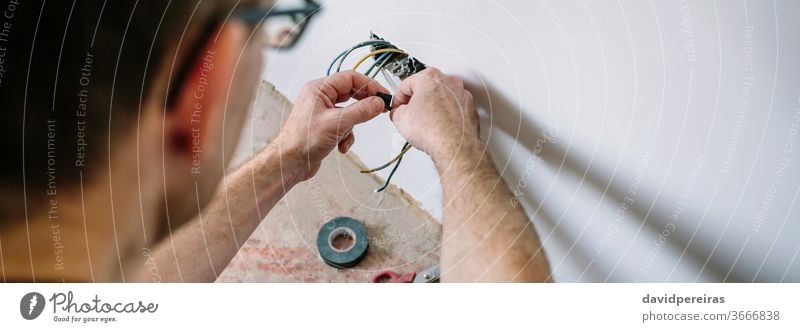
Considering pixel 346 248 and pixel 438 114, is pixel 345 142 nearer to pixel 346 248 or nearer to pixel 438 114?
pixel 438 114

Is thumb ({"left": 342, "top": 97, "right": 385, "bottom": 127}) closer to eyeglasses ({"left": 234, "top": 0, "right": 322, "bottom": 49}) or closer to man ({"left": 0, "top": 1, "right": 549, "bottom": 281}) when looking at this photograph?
man ({"left": 0, "top": 1, "right": 549, "bottom": 281})

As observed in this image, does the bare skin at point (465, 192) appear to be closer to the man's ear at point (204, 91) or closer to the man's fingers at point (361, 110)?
the man's fingers at point (361, 110)

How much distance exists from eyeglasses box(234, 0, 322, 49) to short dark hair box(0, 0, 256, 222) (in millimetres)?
40

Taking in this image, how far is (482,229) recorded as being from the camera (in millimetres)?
477

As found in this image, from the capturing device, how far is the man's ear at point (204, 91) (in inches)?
18.7

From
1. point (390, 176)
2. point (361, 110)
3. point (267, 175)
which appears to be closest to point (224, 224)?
point (267, 175)

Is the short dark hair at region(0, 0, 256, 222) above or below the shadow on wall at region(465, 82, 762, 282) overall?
above

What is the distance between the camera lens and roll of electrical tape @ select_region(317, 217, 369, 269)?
0.72m

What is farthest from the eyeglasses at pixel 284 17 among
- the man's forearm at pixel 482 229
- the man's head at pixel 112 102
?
the man's forearm at pixel 482 229

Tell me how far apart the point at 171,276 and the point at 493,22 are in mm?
374

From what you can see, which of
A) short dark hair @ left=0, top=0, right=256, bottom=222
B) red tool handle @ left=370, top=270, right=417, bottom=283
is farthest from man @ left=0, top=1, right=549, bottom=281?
red tool handle @ left=370, top=270, right=417, bottom=283

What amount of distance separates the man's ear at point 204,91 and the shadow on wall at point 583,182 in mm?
246

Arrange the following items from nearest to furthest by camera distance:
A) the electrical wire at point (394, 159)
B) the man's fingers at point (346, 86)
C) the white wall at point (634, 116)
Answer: the white wall at point (634, 116) < the man's fingers at point (346, 86) < the electrical wire at point (394, 159)
